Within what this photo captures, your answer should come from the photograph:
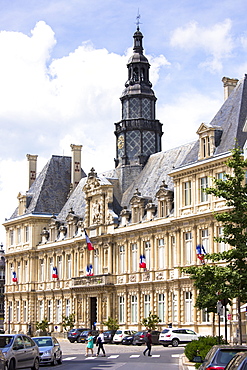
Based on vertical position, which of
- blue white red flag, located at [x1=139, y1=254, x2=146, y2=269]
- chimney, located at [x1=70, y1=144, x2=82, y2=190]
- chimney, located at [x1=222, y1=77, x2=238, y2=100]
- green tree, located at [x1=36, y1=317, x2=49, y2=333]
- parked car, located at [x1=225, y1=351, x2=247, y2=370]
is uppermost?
chimney, located at [x1=222, y1=77, x2=238, y2=100]

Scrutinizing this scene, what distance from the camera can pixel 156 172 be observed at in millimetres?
75312

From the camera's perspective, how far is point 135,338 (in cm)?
5922

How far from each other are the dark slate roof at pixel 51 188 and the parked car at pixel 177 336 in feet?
127

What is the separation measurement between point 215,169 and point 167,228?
958 centimetres

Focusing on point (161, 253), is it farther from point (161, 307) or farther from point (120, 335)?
point (120, 335)

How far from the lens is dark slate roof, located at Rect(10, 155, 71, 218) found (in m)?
92.9

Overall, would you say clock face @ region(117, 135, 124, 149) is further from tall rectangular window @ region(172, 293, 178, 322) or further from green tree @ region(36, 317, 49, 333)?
tall rectangular window @ region(172, 293, 178, 322)

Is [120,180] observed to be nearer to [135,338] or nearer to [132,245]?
[132,245]

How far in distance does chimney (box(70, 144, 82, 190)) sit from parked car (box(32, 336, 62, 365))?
57.6 meters

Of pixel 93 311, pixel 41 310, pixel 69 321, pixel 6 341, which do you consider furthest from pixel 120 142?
pixel 6 341

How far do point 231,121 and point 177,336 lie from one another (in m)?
17.6

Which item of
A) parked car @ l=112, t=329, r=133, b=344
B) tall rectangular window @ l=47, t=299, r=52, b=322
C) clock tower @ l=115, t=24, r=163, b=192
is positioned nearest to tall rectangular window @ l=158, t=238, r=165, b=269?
parked car @ l=112, t=329, r=133, b=344

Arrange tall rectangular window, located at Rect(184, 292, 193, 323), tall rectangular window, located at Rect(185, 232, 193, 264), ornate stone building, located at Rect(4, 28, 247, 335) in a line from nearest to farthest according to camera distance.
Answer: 1. ornate stone building, located at Rect(4, 28, 247, 335)
2. tall rectangular window, located at Rect(184, 292, 193, 323)
3. tall rectangular window, located at Rect(185, 232, 193, 264)

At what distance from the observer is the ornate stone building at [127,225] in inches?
2398
